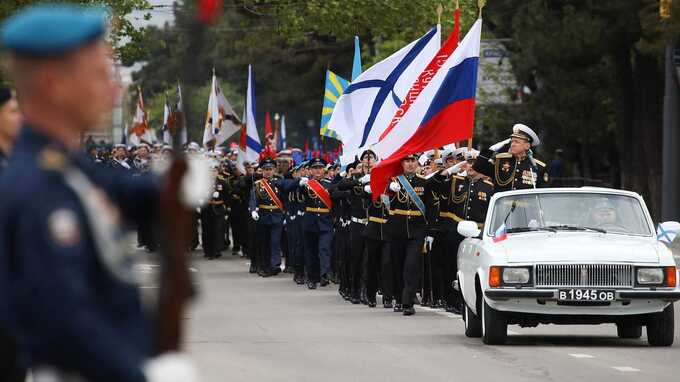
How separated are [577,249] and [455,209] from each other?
6033 millimetres

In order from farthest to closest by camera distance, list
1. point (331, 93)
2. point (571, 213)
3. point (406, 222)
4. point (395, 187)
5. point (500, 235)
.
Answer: point (331, 93)
point (395, 187)
point (406, 222)
point (571, 213)
point (500, 235)

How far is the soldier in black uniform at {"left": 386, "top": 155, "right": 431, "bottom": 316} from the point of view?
20.4 meters

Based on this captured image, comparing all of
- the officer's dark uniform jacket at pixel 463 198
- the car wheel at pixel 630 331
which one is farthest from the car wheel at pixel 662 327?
the officer's dark uniform jacket at pixel 463 198

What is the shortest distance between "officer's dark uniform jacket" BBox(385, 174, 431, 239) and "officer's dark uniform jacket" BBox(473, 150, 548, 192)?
156 centimetres

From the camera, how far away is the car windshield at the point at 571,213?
615 inches

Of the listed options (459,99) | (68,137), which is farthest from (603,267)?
(68,137)

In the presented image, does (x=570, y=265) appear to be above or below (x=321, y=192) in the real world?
below

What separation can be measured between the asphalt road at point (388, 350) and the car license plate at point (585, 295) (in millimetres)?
459

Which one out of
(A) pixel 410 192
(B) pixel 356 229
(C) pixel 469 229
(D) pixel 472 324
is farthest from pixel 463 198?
(C) pixel 469 229

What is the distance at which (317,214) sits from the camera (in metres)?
27.3

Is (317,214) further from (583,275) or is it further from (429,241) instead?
(583,275)

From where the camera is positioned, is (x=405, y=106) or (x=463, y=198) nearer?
(x=463, y=198)

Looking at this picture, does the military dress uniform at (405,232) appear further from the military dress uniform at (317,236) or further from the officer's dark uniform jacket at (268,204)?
the officer's dark uniform jacket at (268,204)

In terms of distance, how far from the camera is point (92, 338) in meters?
3.72
